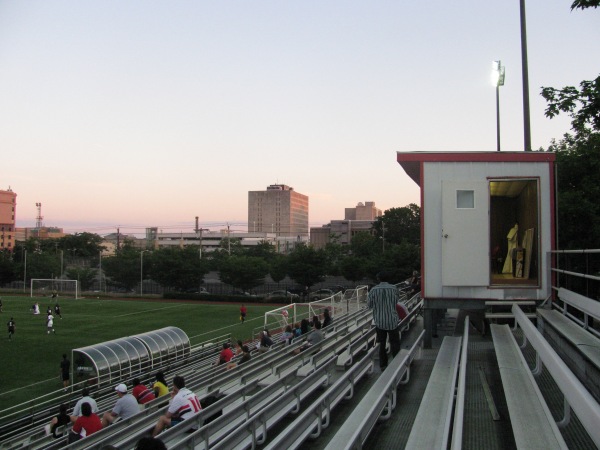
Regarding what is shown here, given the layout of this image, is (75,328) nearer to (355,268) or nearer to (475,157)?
(475,157)

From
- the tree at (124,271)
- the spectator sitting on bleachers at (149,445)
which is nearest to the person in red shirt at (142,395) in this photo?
the spectator sitting on bleachers at (149,445)

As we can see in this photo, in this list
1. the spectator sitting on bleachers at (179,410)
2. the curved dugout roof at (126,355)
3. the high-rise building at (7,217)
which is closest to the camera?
the spectator sitting on bleachers at (179,410)

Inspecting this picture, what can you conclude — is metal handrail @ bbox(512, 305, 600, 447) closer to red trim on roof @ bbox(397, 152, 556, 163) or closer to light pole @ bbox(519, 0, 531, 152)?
red trim on roof @ bbox(397, 152, 556, 163)

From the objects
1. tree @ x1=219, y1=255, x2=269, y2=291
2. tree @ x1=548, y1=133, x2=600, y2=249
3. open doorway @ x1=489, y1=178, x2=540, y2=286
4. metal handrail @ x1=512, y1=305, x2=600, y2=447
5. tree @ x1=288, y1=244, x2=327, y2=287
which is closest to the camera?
metal handrail @ x1=512, y1=305, x2=600, y2=447

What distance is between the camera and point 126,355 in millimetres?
21234

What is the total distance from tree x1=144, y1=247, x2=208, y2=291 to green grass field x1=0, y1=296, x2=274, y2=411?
30.4 feet

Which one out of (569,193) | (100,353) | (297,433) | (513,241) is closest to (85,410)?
(297,433)

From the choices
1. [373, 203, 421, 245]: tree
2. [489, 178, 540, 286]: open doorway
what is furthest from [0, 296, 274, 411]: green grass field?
[373, 203, 421, 245]: tree

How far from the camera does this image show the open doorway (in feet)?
40.0

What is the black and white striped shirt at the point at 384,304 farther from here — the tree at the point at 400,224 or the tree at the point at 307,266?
the tree at the point at 400,224

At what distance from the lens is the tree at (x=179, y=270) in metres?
67.8

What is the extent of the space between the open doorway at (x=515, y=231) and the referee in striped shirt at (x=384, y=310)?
9.97 ft

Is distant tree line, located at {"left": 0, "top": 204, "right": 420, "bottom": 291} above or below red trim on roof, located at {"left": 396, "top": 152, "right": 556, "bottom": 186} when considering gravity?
below

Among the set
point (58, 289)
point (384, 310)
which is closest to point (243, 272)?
point (58, 289)
